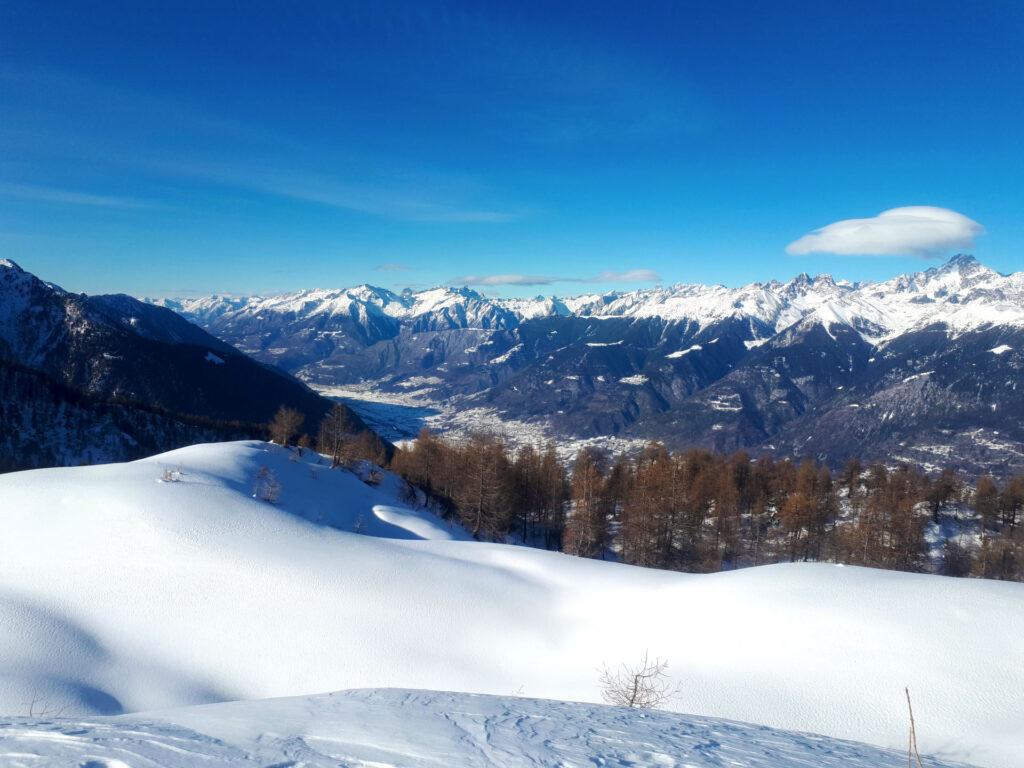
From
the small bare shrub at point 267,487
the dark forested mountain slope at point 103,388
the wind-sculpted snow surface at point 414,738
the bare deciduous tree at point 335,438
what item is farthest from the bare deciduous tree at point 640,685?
the dark forested mountain slope at point 103,388

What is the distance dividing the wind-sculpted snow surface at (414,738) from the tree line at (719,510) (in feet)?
97.0

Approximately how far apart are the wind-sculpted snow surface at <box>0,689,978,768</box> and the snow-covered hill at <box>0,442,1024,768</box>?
12.9 ft

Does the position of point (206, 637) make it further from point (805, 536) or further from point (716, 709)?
point (805, 536)

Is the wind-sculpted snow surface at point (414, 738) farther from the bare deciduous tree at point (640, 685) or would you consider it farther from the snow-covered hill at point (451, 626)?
the snow-covered hill at point (451, 626)

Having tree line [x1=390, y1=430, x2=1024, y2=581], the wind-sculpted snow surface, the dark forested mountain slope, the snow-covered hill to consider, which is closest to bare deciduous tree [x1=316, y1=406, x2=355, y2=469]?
tree line [x1=390, y1=430, x2=1024, y2=581]

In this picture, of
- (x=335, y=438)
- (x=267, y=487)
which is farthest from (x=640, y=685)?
(x=335, y=438)

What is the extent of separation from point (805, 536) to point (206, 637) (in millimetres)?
A: 43218

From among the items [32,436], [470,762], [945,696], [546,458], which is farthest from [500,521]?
[32,436]

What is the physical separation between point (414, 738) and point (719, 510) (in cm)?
4198

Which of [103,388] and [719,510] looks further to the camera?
[103,388]

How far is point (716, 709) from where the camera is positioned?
38.9 feet

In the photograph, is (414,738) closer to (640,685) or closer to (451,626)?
Result: (640,685)

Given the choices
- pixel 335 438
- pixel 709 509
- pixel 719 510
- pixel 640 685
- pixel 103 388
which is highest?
pixel 335 438

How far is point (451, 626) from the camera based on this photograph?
15.6 m
